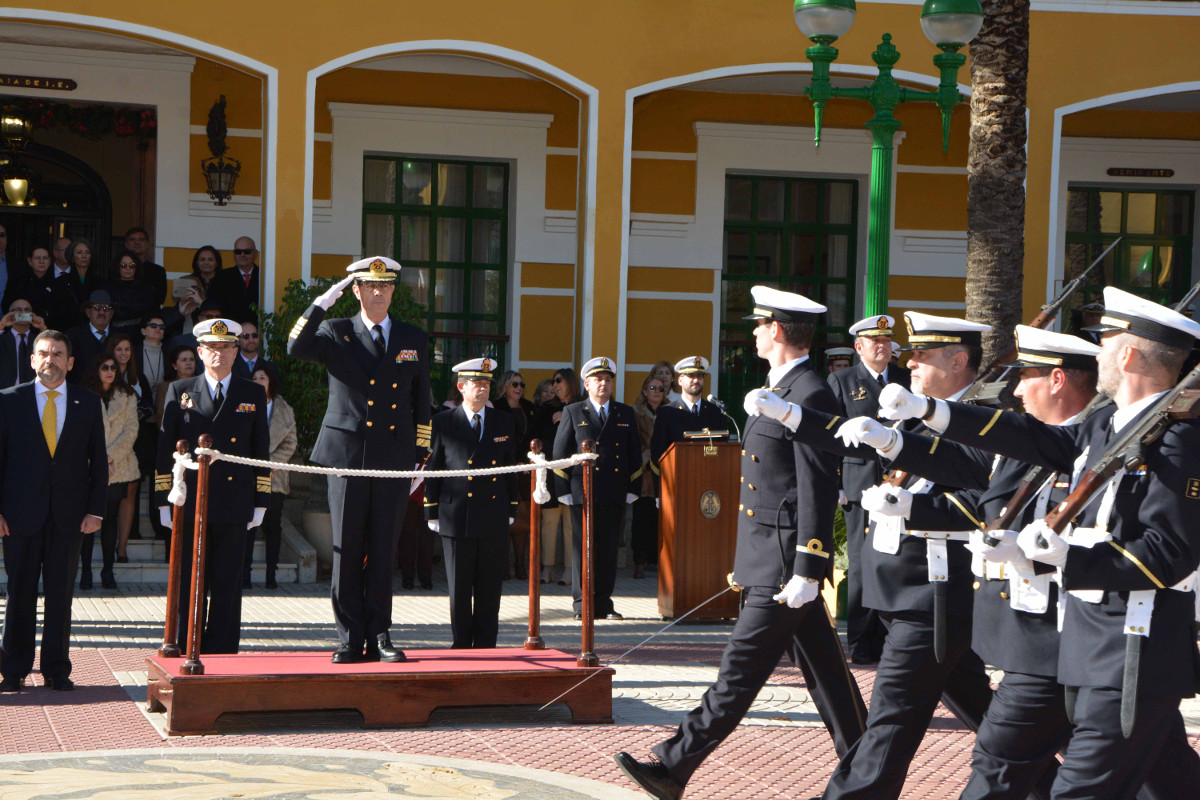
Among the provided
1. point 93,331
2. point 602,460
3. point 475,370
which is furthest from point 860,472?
point 93,331

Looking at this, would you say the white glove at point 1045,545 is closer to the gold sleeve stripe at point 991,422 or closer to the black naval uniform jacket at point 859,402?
the gold sleeve stripe at point 991,422

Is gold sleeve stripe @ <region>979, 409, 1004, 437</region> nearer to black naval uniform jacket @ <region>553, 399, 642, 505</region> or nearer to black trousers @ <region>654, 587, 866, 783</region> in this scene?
black trousers @ <region>654, 587, 866, 783</region>

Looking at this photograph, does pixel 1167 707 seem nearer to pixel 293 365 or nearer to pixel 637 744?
pixel 637 744

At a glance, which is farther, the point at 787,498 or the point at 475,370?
the point at 475,370

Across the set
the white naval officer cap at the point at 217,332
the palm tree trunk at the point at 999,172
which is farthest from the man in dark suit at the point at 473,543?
the palm tree trunk at the point at 999,172

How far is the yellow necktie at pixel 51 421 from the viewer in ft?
25.7

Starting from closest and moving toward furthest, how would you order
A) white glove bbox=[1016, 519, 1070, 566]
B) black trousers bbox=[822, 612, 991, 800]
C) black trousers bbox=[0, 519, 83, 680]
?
white glove bbox=[1016, 519, 1070, 566]
black trousers bbox=[822, 612, 991, 800]
black trousers bbox=[0, 519, 83, 680]

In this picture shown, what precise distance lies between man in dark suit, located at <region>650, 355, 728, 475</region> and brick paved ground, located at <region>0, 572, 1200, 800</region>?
2.37 meters

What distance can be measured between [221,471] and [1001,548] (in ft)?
16.9

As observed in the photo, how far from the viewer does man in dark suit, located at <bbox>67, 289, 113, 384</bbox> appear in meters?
11.8

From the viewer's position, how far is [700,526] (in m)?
10.6

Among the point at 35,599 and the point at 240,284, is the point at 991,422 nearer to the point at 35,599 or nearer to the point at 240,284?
the point at 35,599

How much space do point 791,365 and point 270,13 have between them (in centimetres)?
903

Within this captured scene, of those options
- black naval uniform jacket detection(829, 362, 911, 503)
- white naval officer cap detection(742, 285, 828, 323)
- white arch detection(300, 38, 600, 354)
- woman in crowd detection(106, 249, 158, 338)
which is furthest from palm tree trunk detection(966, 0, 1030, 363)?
woman in crowd detection(106, 249, 158, 338)
